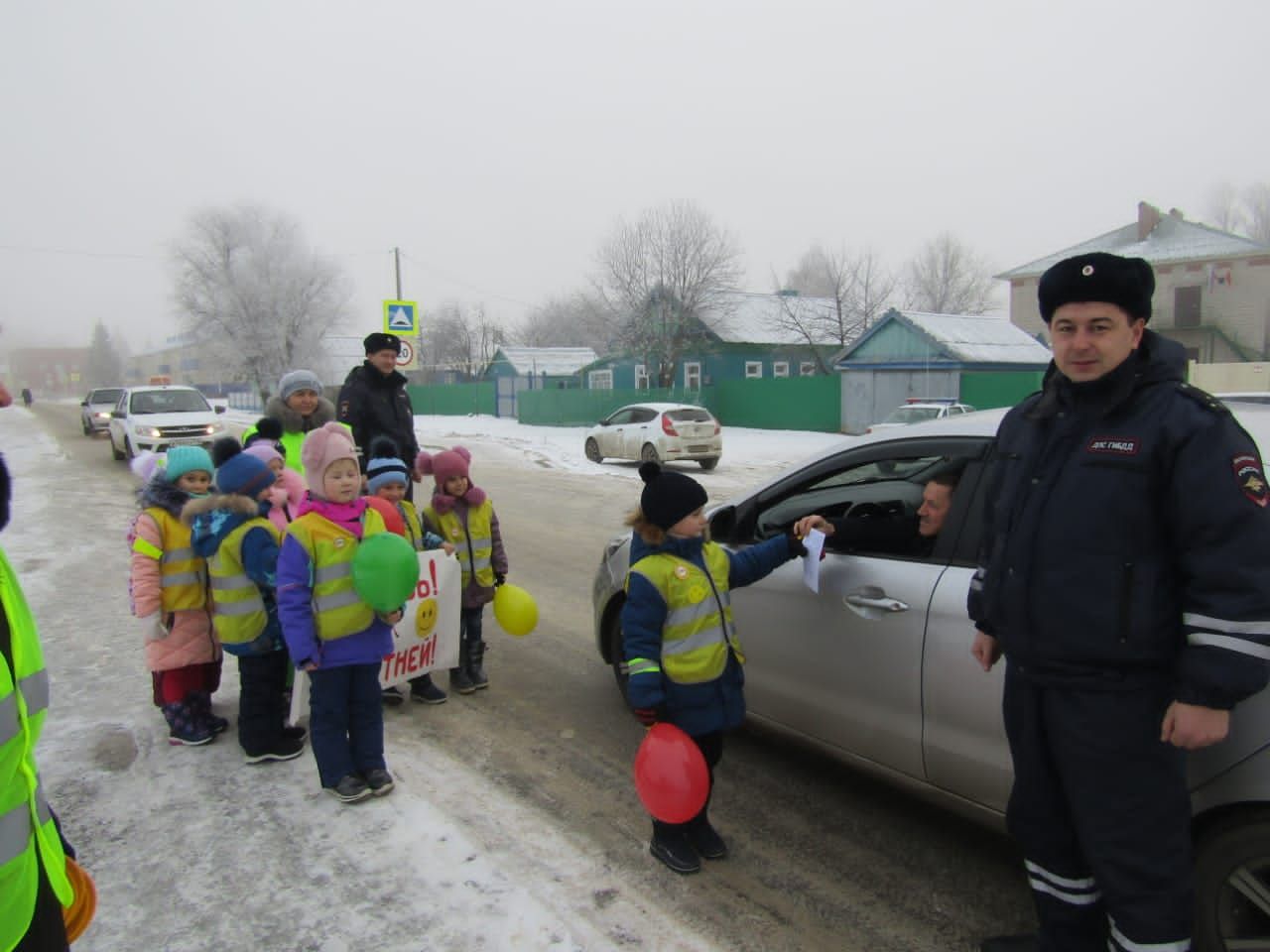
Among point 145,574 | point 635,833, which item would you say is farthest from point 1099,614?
point 145,574

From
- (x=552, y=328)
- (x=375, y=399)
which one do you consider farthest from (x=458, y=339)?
(x=375, y=399)

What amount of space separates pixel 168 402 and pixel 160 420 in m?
1.63

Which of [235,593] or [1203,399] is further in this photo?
[235,593]

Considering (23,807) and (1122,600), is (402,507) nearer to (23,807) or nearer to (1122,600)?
(23,807)

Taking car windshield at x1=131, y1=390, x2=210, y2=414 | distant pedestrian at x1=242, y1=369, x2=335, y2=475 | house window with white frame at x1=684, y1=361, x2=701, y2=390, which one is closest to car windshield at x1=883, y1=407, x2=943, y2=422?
car windshield at x1=131, y1=390, x2=210, y2=414

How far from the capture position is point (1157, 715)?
1.90 m

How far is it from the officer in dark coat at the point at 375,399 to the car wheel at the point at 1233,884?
4.71m

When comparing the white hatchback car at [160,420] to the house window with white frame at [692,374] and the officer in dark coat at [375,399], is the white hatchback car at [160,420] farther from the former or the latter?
the house window with white frame at [692,374]

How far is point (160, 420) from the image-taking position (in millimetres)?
16344

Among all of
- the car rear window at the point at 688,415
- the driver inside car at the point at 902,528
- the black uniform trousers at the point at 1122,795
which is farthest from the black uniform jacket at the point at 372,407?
the car rear window at the point at 688,415

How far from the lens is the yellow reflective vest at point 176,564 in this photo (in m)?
3.91

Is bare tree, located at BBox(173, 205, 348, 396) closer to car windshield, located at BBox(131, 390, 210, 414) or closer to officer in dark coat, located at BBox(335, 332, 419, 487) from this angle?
car windshield, located at BBox(131, 390, 210, 414)

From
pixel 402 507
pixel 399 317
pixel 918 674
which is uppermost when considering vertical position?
pixel 399 317

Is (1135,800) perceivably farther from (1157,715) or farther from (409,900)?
(409,900)
